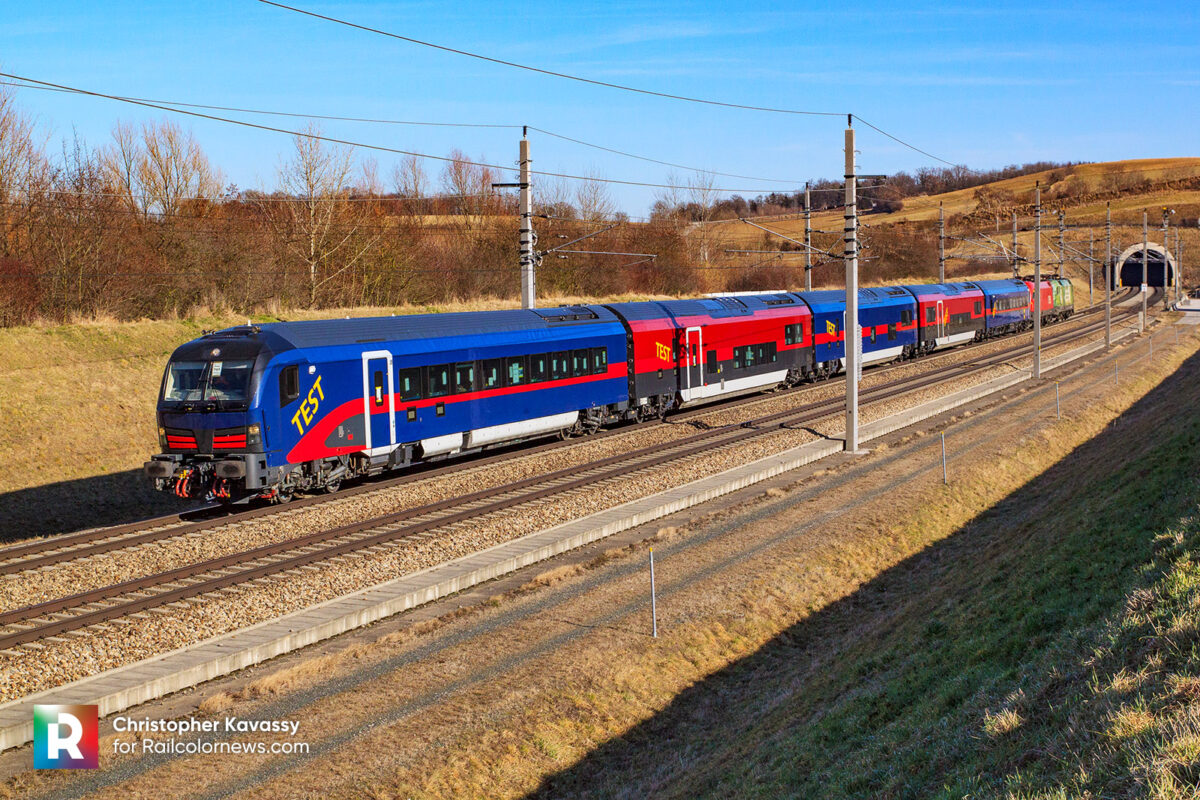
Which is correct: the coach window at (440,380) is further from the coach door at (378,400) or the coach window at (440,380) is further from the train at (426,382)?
the coach door at (378,400)

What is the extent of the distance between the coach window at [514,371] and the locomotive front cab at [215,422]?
7.24 metres

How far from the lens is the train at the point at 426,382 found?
2041 centimetres

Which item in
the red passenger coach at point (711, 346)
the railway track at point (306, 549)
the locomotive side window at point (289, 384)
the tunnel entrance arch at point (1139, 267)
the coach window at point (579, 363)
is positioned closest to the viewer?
the railway track at point (306, 549)

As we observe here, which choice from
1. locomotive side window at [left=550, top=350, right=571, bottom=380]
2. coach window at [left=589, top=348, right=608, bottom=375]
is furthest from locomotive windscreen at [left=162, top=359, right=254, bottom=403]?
Result: coach window at [left=589, top=348, right=608, bottom=375]

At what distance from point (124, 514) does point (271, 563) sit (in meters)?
10.4

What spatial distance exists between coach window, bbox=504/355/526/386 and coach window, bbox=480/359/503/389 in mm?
305

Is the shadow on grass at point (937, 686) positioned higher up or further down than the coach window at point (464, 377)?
further down

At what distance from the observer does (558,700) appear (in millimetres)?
12281

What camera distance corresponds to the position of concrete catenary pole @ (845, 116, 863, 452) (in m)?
28.3

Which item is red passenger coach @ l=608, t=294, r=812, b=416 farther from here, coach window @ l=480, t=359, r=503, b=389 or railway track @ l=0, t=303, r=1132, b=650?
coach window @ l=480, t=359, r=503, b=389

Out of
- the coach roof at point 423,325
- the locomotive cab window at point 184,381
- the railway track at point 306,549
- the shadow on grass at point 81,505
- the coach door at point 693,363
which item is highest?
the coach roof at point 423,325

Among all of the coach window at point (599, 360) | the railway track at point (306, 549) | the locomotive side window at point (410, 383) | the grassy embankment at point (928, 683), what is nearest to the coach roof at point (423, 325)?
the locomotive side window at point (410, 383)

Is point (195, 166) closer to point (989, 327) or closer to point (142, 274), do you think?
point (142, 274)

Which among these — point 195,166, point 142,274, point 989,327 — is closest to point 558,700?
point 142,274
